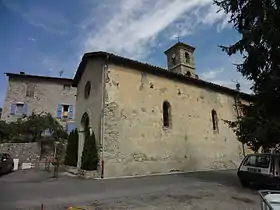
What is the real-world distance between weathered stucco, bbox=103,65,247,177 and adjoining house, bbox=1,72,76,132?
15460 millimetres

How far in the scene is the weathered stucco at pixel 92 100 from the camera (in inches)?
556

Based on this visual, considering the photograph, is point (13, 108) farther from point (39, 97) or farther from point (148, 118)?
point (148, 118)

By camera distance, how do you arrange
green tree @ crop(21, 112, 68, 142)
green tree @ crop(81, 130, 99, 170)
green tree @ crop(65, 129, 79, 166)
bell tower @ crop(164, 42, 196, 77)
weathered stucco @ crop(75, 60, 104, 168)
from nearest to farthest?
1. green tree @ crop(81, 130, 99, 170)
2. weathered stucco @ crop(75, 60, 104, 168)
3. green tree @ crop(65, 129, 79, 166)
4. green tree @ crop(21, 112, 68, 142)
5. bell tower @ crop(164, 42, 196, 77)

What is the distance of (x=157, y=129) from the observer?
15.5 metres

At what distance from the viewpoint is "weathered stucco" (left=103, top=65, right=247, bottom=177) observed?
1378 cm

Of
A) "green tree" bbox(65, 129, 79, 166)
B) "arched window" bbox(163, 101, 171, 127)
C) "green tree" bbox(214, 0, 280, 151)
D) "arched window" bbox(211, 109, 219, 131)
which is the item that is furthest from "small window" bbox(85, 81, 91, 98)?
"arched window" bbox(211, 109, 219, 131)

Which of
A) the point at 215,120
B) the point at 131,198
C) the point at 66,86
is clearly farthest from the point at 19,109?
the point at 131,198

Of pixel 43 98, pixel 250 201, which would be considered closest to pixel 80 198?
pixel 250 201

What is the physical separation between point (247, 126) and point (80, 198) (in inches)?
280

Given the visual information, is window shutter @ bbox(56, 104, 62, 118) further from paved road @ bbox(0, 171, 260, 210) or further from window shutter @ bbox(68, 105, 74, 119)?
paved road @ bbox(0, 171, 260, 210)

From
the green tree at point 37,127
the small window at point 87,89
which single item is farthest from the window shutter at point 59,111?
the small window at point 87,89

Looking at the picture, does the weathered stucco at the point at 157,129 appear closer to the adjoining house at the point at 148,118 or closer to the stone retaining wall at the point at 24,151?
the adjoining house at the point at 148,118

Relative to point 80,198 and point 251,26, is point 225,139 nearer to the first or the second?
point 251,26

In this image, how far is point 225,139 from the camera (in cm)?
1950
